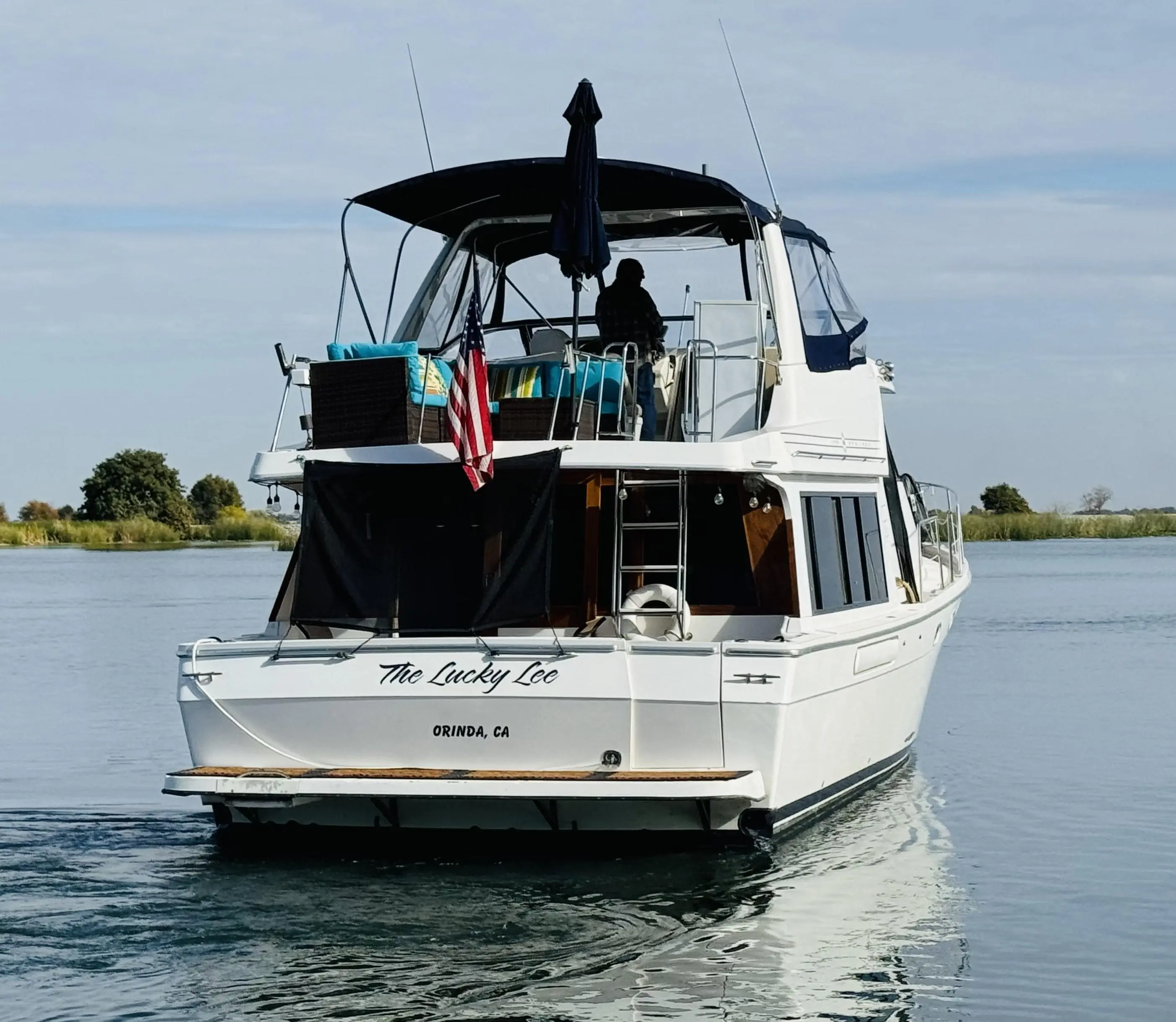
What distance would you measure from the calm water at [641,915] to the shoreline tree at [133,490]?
70917mm

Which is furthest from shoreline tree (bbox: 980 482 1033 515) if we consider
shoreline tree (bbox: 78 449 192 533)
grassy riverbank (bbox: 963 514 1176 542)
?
shoreline tree (bbox: 78 449 192 533)

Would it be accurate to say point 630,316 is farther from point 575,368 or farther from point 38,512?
point 38,512

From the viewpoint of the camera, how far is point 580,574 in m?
11.8

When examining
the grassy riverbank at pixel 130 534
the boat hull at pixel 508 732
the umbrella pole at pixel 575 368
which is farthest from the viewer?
the grassy riverbank at pixel 130 534

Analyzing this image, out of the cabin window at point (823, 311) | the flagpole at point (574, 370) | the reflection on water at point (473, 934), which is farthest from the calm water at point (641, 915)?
the cabin window at point (823, 311)

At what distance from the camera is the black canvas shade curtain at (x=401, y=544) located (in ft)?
36.8

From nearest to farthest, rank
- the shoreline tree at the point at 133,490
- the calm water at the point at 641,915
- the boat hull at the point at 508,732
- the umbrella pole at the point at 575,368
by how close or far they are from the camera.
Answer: the calm water at the point at 641,915
the boat hull at the point at 508,732
the umbrella pole at the point at 575,368
the shoreline tree at the point at 133,490

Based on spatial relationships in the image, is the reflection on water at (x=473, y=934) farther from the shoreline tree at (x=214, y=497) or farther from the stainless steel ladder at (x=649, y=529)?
the shoreline tree at (x=214, y=497)

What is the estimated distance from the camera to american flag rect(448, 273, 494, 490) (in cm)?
1073

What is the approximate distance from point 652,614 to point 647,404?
1.38 m

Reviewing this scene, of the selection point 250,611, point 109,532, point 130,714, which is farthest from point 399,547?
point 109,532

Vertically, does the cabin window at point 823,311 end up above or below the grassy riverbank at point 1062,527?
above

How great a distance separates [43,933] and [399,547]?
334 cm

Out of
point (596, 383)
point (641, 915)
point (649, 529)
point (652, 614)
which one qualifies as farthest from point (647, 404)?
point (641, 915)
